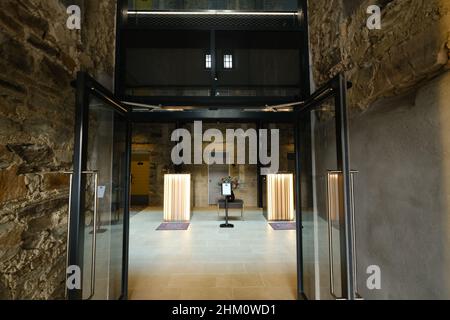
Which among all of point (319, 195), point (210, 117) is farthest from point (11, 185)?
point (319, 195)

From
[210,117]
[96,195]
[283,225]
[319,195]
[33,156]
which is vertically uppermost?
[210,117]

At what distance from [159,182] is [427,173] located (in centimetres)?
949

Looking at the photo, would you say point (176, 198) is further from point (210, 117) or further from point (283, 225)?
point (210, 117)

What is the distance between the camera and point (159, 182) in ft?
32.1

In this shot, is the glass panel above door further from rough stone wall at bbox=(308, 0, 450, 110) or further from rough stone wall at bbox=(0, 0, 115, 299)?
rough stone wall at bbox=(0, 0, 115, 299)

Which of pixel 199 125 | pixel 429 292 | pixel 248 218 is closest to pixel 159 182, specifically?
pixel 199 125

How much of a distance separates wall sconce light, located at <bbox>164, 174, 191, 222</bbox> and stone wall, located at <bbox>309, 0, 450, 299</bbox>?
542 centimetres

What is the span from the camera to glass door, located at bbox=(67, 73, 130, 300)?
1.38 metres

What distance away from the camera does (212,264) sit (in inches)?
138

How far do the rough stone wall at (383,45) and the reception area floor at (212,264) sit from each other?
2.38 metres

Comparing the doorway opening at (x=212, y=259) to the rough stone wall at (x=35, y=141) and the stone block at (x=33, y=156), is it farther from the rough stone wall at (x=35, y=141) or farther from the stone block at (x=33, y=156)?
the stone block at (x=33, y=156)

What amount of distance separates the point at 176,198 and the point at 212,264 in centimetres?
347

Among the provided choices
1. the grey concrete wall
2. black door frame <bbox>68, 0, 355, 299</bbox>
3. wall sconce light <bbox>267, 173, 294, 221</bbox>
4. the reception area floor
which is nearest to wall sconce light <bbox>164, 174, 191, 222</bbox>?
the reception area floor

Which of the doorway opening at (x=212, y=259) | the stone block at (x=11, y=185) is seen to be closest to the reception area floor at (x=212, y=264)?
the doorway opening at (x=212, y=259)
